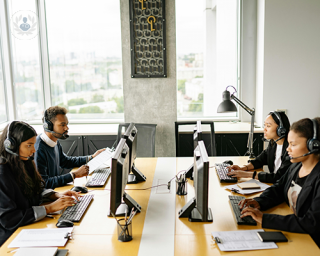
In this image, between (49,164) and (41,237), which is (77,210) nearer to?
(41,237)

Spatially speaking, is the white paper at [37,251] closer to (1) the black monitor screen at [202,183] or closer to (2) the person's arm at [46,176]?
(1) the black monitor screen at [202,183]

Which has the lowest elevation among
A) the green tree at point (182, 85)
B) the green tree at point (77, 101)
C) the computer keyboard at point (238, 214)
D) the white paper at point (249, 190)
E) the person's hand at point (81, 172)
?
the computer keyboard at point (238, 214)

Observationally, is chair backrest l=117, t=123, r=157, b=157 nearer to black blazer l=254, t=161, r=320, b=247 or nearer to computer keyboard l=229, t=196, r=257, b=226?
computer keyboard l=229, t=196, r=257, b=226

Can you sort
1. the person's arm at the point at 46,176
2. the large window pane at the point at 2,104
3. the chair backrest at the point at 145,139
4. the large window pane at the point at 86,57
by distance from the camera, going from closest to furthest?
the person's arm at the point at 46,176 < the chair backrest at the point at 145,139 < the large window pane at the point at 2,104 < the large window pane at the point at 86,57

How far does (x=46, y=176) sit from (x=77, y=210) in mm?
595

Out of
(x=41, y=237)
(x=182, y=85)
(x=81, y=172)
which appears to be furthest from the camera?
(x=182, y=85)

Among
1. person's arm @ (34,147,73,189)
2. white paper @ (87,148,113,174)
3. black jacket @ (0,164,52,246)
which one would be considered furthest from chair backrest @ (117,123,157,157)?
black jacket @ (0,164,52,246)

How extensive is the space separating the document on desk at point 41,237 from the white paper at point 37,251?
0.16 ft

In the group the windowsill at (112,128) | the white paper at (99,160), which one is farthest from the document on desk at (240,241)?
the windowsill at (112,128)

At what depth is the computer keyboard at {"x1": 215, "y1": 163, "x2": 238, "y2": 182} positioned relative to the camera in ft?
8.48

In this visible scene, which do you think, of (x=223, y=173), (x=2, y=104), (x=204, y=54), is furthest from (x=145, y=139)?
(x=2, y=104)

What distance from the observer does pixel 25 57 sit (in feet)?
15.6

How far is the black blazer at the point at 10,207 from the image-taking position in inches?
72.6

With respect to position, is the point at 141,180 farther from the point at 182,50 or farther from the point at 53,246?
the point at 182,50
